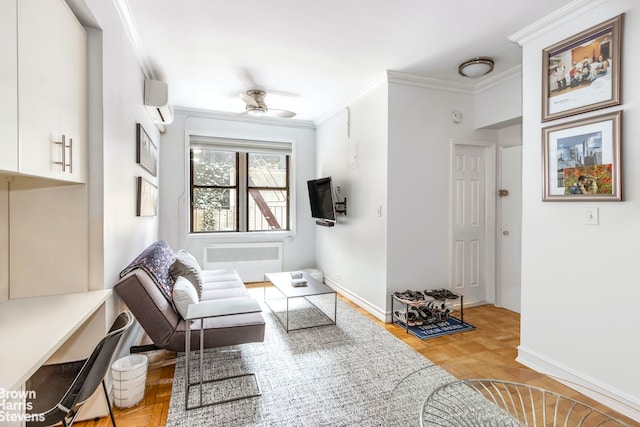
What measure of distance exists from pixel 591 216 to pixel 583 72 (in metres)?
0.95

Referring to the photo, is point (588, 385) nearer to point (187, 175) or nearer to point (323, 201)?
point (323, 201)

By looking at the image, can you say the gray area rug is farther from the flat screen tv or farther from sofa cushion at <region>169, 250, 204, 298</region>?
the flat screen tv

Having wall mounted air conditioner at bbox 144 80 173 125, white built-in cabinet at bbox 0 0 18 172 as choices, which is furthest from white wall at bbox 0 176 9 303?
wall mounted air conditioner at bbox 144 80 173 125

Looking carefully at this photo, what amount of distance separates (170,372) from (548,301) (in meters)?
2.85

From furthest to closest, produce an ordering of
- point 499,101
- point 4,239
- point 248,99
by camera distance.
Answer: point 248,99, point 499,101, point 4,239

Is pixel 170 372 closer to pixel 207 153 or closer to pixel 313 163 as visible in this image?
pixel 207 153

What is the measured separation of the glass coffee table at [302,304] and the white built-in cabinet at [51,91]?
2.10 m

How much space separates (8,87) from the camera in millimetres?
1196

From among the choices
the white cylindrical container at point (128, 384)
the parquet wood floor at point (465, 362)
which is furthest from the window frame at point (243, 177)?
the white cylindrical container at point (128, 384)

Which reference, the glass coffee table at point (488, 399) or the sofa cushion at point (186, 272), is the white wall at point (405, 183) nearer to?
the glass coffee table at point (488, 399)

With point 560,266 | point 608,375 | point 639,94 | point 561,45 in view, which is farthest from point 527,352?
point 561,45

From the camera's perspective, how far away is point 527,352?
2.53 meters

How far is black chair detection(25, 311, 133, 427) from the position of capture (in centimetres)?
123

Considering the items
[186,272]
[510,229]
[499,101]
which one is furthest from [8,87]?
[510,229]
